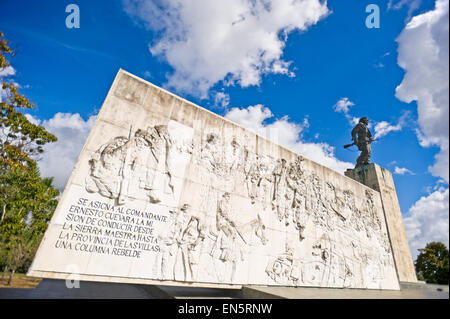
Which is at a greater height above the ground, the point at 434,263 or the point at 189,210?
the point at 434,263

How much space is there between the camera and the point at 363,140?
13.8m

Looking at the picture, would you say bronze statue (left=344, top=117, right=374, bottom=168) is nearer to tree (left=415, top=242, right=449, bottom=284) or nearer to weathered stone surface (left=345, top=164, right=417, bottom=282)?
weathered stone surface (left=345, top=164, right=417, bottom=282)

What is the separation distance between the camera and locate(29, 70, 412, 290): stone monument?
467cm

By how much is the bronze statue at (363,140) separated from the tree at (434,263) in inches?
661

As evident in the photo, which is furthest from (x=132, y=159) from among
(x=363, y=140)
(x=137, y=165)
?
(x=363, y=140)

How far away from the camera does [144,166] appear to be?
5.46 m

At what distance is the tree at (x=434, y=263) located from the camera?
21452 millimetres

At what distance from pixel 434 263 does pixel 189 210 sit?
2888 centimetres

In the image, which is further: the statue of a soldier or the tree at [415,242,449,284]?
the tree at [415,242,449,284]

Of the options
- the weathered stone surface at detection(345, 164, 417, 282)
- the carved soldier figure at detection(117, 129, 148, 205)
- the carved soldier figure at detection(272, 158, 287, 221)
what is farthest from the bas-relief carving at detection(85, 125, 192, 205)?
the weathered stone surface at detection(345, 164, 417, 282)

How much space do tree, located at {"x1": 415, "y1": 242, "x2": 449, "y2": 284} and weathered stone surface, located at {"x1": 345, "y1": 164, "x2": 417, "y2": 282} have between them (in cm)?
1468

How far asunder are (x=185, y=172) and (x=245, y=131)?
276cm

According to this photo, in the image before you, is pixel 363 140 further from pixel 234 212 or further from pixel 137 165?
pixel 137 165
